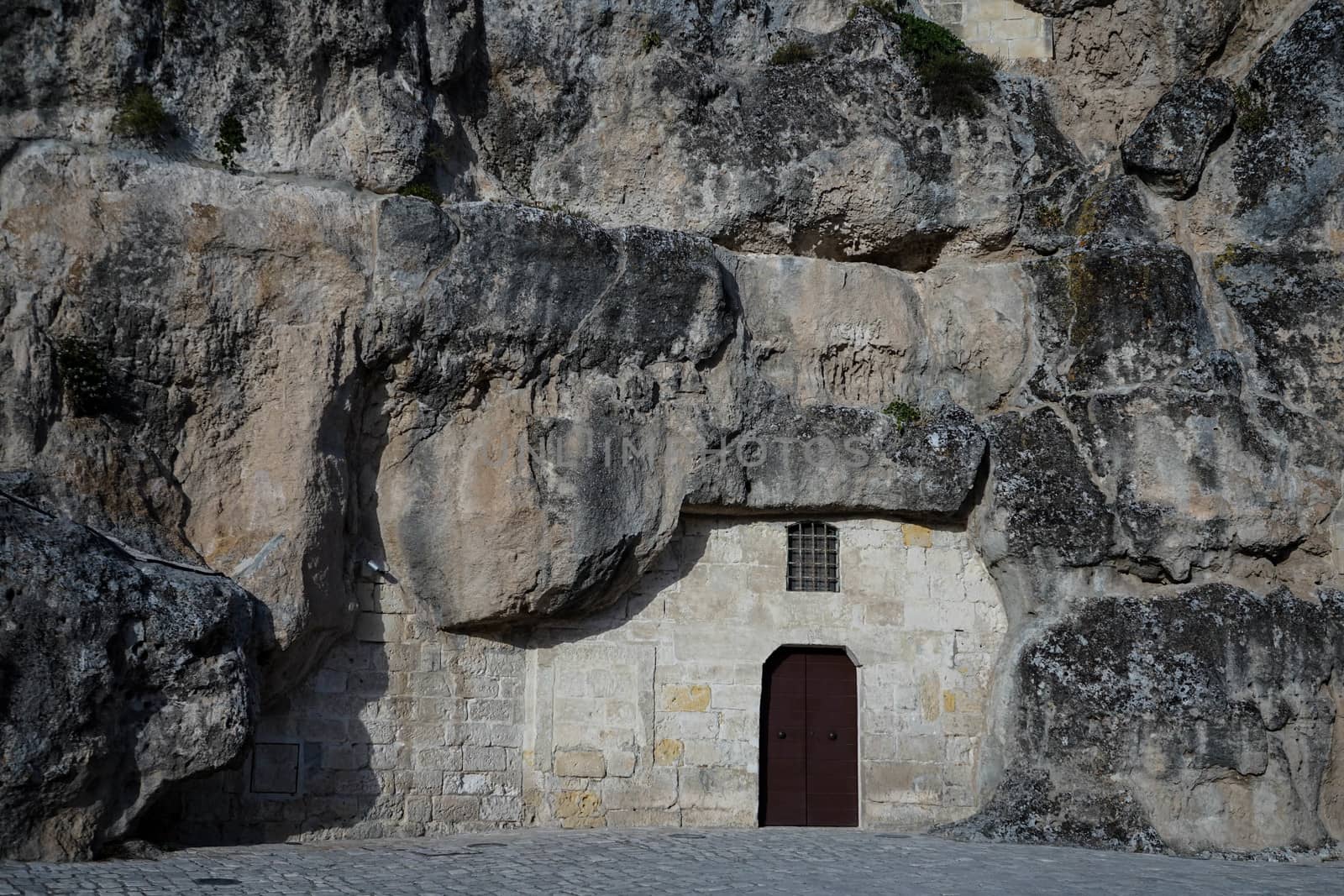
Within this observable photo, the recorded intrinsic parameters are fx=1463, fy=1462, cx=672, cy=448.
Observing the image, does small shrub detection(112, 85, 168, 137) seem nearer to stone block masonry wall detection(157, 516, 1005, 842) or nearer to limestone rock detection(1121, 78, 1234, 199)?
stone block masonry wall detection(157, 516, 1005, 842)

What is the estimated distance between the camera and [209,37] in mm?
12969

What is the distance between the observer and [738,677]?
13695mm

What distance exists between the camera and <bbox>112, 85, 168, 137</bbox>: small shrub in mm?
12414

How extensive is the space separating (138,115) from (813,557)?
23.8 feet

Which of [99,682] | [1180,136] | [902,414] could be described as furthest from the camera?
[1180,136]

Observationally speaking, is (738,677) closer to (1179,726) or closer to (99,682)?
(1179,726)

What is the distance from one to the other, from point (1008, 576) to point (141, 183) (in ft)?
→ 28.0

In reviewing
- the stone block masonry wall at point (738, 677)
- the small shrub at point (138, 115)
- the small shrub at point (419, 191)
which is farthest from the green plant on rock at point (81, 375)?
the stone block masonry wall at point (738, 677)

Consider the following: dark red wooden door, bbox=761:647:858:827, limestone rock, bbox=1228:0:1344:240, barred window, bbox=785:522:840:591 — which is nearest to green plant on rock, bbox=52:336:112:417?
barred window, bbox=785:522:840:591

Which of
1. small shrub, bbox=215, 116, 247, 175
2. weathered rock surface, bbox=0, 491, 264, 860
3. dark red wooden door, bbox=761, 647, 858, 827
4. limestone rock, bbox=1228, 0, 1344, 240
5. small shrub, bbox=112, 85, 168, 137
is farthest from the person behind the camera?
limestone rock, bbox=1228, 0, 1344, 240

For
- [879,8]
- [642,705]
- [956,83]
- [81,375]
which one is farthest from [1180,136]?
[81,375]

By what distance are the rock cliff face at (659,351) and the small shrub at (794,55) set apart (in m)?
0.06

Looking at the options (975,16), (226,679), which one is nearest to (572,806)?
(226,679)

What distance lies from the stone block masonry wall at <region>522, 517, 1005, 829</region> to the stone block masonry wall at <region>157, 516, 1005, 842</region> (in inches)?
0.6
